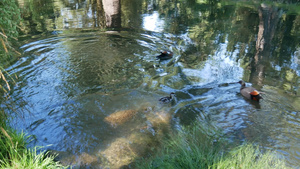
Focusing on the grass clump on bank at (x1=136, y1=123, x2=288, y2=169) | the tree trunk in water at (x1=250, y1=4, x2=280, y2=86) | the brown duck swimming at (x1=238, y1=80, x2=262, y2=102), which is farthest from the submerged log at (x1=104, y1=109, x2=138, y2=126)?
→ the tree trunk in water at (x1=250, y1=4, x2=280, y2=86)

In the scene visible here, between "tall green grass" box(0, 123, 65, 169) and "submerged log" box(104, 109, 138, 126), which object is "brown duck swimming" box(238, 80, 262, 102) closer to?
"submerged log" box(104, 109, 138, 126)

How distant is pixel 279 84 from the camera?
23.4 ft

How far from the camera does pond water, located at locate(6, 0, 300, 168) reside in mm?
5102

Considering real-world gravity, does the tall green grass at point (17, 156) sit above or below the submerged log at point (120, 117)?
above

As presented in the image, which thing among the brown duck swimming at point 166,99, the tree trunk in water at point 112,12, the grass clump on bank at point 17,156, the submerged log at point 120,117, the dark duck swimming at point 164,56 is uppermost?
the tree trunk in water at point 112,12

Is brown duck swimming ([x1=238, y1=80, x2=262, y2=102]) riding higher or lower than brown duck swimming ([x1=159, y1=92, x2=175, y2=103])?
higher

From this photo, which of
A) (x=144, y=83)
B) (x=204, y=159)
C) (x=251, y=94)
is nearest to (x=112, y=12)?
(x=144, y=83)

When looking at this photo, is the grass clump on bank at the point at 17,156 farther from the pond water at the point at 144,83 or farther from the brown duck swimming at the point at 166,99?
the brown duck swimming at the point at 166,99

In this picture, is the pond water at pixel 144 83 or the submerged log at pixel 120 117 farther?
the submerged log at pixel 120 117

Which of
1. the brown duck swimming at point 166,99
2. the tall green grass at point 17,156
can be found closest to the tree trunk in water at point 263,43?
the brown duck swimming at point 166,99

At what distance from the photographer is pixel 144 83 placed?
24.1 feet

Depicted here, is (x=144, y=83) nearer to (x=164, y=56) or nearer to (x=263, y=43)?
(x=164, y=56)

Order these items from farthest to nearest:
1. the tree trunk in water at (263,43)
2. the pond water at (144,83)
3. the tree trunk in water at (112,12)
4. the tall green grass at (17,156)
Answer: the tree trunk in water at (112,12), the tree trunk in water at (263,43), the pond water at (144,83), the tall green grass at (17,156)

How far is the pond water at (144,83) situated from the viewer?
510 cm
